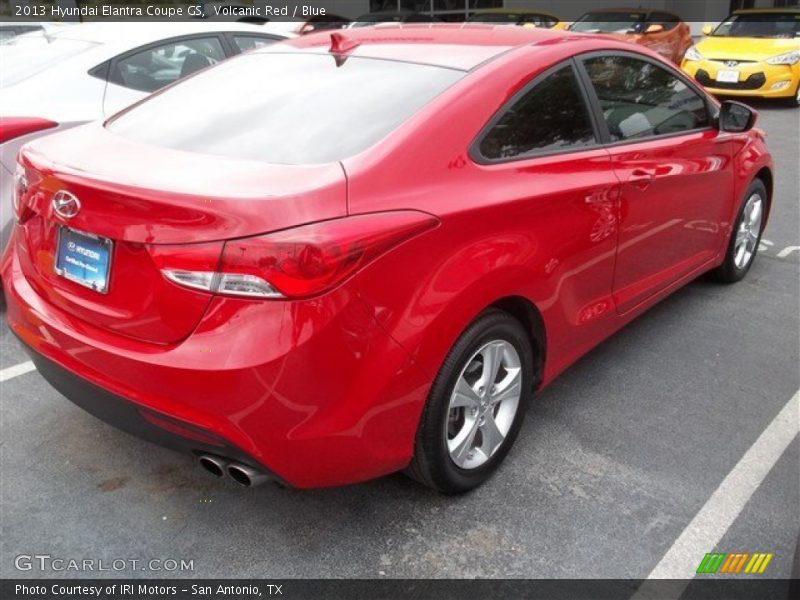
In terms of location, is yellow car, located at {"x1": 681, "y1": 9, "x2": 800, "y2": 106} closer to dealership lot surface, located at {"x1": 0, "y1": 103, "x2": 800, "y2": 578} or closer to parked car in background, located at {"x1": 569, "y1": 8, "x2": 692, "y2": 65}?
parked car in background, located at {"x1": 569, "y1": 8, "x2": 692, "y2": 65}

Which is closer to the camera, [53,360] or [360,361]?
[360,361]

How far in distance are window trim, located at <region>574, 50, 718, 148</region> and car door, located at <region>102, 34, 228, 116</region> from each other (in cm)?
271

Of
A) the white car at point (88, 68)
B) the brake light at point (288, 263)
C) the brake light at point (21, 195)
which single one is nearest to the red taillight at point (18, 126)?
the white car at point (88, 68)

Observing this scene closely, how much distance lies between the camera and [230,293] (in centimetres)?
202

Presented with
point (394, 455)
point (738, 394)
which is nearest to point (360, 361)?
point (394, 455)

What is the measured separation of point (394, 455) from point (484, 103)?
1.21m

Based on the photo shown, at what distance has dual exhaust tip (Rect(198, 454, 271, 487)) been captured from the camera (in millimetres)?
A: 2186

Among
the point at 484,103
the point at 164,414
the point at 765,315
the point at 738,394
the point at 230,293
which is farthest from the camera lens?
the point at 765,315

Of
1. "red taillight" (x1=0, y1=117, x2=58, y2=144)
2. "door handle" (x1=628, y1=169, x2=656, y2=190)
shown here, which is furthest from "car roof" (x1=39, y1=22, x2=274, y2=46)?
"door handle" (x1=628, y1=169, x2=656, y2=190)

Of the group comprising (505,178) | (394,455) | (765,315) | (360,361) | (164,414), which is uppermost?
(505,178)

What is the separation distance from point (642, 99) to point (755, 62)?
9363 mm

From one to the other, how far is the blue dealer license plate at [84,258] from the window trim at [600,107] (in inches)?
77.1

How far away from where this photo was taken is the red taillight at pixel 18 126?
3928mm

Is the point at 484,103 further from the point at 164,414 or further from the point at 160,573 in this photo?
the point at 160,573
